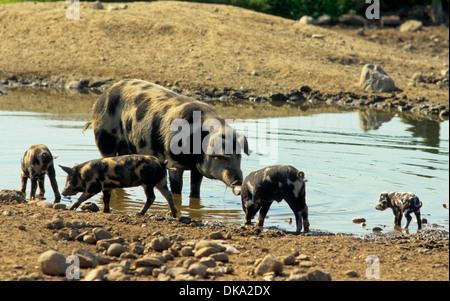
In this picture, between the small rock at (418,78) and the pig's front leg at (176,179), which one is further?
the small rock at (418,78)

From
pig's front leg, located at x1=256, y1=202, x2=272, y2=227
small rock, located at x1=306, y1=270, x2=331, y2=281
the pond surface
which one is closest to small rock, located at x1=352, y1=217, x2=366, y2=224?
the pond surface

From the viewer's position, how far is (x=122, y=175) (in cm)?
857

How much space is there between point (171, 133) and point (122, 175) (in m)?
1.09

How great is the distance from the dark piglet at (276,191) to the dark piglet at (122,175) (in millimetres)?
947

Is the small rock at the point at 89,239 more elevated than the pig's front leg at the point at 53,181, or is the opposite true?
the pig's front leg at the point at 53,181

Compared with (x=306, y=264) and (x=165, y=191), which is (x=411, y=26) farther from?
(x=306, y=264)

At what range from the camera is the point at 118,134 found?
10.4 metres

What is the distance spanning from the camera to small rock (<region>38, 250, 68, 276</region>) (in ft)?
18.6

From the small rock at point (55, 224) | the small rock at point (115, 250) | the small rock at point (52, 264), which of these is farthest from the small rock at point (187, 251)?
the small rock at point (55, 224)

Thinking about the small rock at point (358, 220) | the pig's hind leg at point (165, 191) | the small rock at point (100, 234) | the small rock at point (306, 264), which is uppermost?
the pig's hind leg at point (165, 191)

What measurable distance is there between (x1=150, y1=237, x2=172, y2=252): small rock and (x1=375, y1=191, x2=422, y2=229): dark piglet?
3.57m

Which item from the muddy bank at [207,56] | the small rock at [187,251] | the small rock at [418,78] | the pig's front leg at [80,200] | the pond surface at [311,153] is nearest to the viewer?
the small rock at [187,251]

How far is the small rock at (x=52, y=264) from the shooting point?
568 cm

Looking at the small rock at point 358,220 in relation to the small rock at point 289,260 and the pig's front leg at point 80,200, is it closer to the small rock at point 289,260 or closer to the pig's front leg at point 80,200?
the small rock at point 289,260
